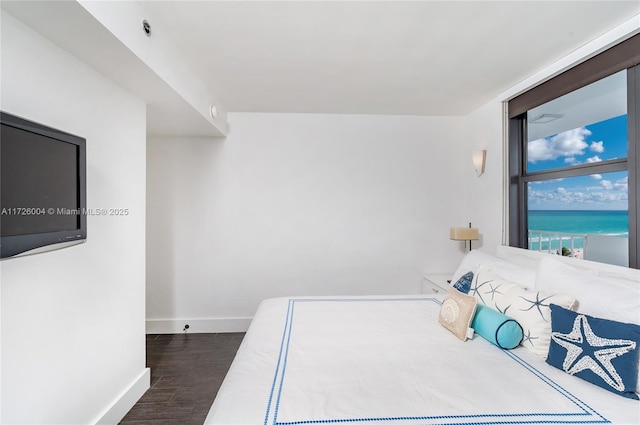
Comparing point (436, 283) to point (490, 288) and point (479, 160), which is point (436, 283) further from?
point (479, 160)

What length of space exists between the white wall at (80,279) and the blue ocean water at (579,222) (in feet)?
11.0

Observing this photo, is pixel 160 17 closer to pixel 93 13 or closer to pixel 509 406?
pixel 93 13

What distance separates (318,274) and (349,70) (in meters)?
2.28

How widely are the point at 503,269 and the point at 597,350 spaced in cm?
90

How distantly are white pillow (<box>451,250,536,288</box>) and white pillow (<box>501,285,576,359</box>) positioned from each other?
0.29 m

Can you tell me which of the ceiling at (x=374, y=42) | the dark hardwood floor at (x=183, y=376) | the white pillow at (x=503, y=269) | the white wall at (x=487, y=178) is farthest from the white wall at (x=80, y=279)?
the white wall at (x=487, y=178)

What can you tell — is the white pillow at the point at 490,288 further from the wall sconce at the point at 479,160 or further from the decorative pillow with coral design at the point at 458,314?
the wall sconce at the point at 479,160

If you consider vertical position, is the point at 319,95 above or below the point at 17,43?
above

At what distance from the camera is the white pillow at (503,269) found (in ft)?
6.51

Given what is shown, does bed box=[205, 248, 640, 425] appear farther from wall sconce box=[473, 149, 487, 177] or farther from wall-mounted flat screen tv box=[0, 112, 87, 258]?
wall sconce box=[473, 149, 487, 177]

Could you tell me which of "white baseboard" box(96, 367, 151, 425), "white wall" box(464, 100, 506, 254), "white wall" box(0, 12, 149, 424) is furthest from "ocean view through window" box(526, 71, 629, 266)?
"white baseboard" box(96, 367, 151, 425)

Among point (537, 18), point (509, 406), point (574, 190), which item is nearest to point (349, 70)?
point (537, 18)

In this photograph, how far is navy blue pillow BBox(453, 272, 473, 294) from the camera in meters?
2.18

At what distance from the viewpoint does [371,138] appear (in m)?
3.64
